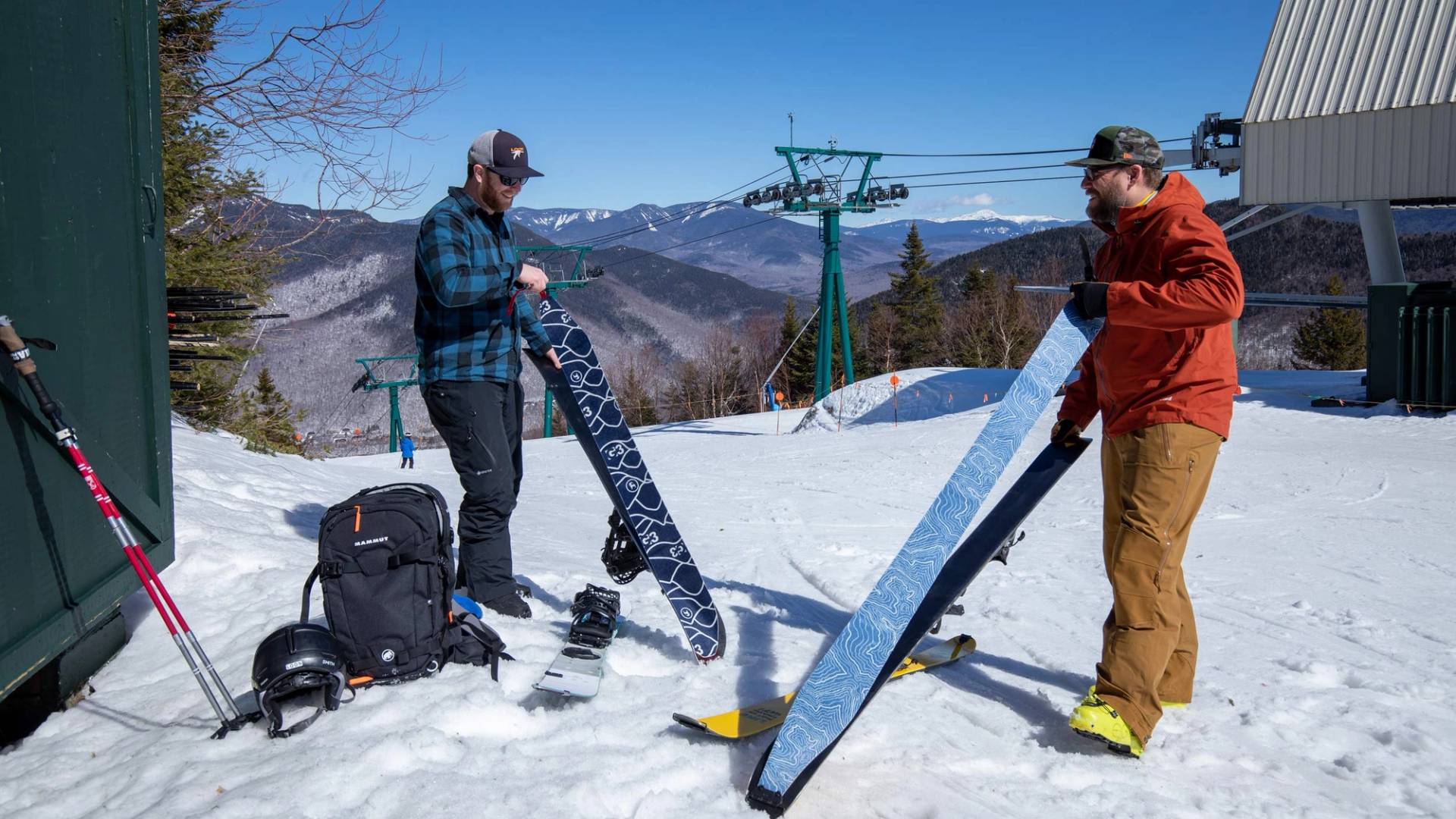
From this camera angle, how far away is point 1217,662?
3852 millimetres

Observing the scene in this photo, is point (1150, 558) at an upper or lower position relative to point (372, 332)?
lower

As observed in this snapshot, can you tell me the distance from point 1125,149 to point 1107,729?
190 centimetres

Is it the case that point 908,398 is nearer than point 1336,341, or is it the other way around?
point 908,398

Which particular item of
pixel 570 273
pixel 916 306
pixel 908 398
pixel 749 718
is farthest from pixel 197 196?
pixel 916 306

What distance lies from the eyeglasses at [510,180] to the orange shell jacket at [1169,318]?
2307 mm

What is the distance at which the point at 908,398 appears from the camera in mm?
23547

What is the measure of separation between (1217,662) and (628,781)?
8.46ft

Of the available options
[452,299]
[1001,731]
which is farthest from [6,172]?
[1001,731]

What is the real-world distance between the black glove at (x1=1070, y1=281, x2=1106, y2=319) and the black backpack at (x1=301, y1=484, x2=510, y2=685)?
2.43 m

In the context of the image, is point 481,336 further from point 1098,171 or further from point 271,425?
point 271,425

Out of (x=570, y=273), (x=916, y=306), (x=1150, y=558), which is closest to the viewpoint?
(x=1150, y=558)

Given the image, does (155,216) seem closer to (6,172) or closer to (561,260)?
(6,172)

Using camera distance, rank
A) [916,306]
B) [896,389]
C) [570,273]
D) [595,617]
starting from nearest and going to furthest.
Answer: [595,617] < [896,389] < [570,273] < [916,306]

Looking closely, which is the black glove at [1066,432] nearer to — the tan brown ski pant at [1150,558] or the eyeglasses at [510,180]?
the tan brown ski pant at [1150,558]
